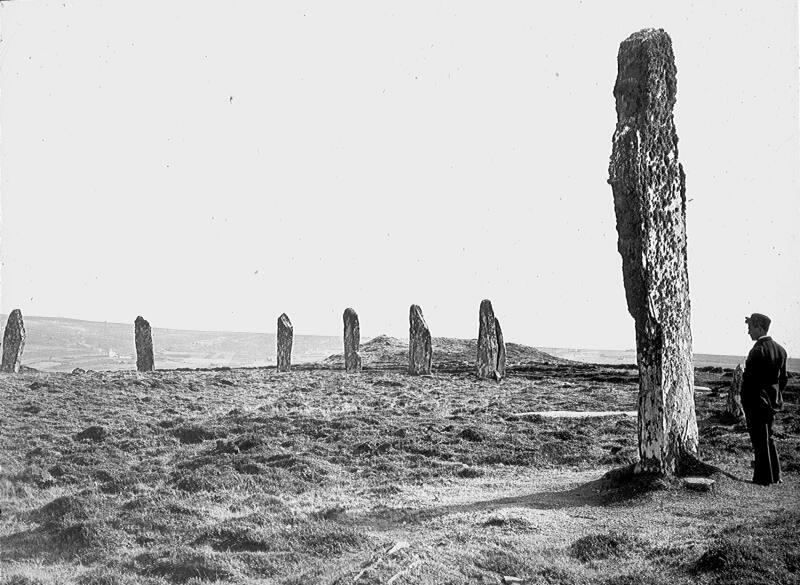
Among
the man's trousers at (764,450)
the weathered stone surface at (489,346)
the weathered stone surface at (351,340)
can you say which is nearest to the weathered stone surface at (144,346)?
the weathered stone surface at (351,340)

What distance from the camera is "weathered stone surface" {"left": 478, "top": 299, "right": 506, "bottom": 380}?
109 feet

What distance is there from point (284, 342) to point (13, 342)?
12647 millimetres

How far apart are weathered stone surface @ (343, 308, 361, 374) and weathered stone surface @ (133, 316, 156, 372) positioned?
9.77m

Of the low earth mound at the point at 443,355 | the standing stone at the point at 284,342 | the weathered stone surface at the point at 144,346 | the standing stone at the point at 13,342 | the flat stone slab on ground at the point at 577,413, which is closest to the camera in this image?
the flat stone slab on ground at the point at 577,413

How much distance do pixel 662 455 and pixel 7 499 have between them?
10.8 metres

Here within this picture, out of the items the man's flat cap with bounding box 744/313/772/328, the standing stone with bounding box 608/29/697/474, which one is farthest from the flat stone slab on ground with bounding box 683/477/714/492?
the man's flat cap with bounding box 744/313/772/328

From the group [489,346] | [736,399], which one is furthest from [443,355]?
[736,399]

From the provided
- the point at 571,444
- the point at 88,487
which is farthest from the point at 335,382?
the point at 88,487

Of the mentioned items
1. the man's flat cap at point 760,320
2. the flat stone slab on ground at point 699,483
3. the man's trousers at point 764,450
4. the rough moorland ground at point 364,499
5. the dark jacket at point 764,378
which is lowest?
the rough moorland ground at point 364,499

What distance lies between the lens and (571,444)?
52.2 ft

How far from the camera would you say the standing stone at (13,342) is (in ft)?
105

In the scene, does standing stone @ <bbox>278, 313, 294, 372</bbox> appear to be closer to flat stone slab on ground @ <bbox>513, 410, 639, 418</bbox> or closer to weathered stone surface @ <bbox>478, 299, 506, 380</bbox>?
weathered stone surface @ <bbox>478, 299, 506, 380</bbox>

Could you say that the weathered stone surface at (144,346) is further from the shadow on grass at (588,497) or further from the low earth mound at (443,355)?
the shadow on grass at (588,497)

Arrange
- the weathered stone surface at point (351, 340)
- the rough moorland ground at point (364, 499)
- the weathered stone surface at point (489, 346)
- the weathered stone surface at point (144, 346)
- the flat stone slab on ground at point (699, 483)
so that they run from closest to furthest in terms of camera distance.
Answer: the rough moorland ground at point (364, 499) < the flat stone slab on ground at point (699, 483) < the weathered stone surface at point (489, 346) < the weathered stone surface at point (144, 346) < the weathered stone surface at point (351, 340)
